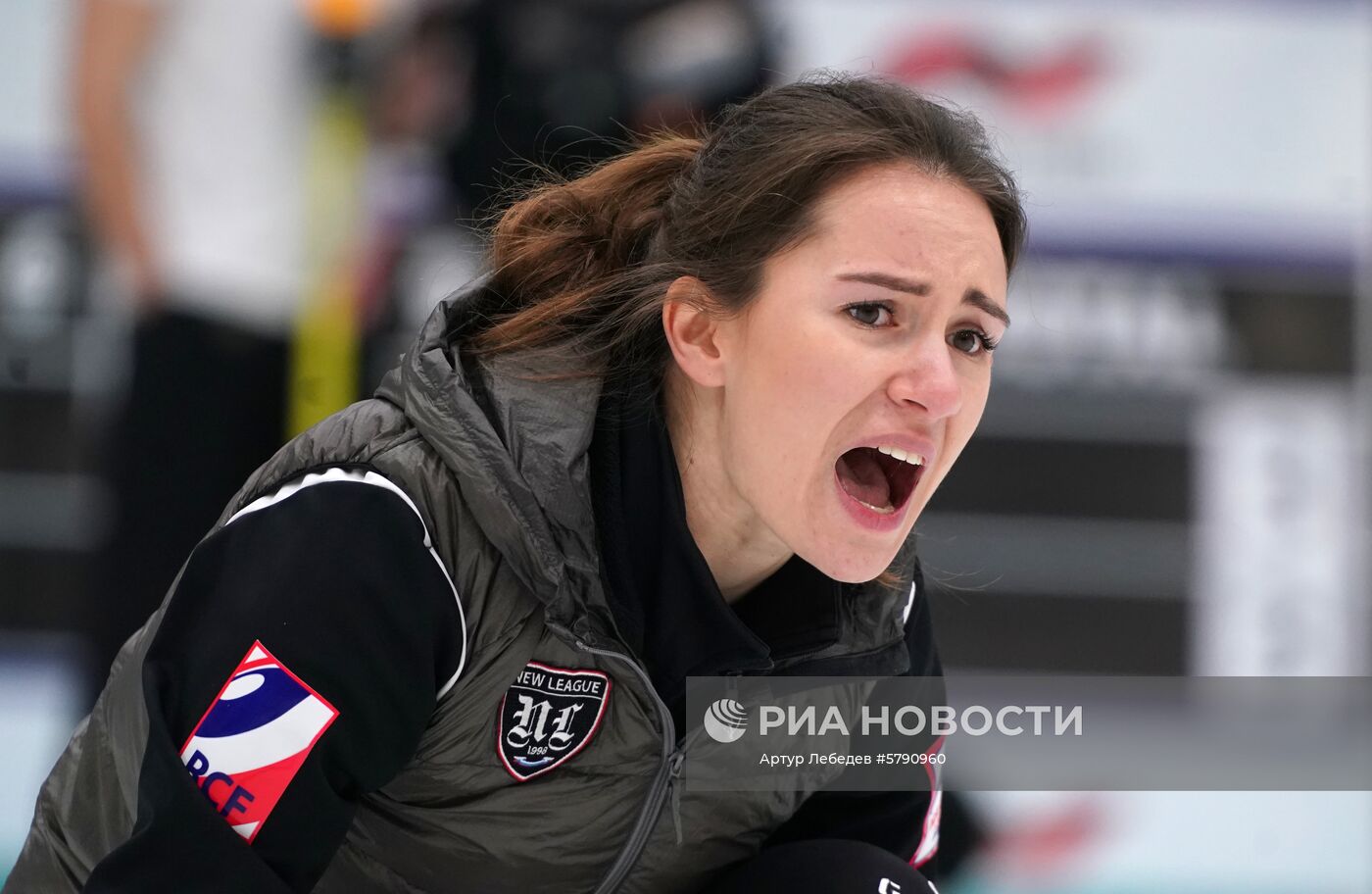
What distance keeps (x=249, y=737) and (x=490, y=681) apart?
0.24 metres

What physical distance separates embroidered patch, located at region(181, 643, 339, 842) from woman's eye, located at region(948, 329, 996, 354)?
27.4 inches

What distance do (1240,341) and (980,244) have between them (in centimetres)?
271

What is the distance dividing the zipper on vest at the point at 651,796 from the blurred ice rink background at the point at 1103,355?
220 centimetres

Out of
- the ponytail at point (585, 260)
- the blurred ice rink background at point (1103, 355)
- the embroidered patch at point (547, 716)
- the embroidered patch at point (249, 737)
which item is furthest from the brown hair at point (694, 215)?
the blurred ice rink background at point (1103, 355)

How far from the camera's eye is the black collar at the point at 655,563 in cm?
156

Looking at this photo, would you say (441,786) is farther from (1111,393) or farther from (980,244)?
(1111,393)

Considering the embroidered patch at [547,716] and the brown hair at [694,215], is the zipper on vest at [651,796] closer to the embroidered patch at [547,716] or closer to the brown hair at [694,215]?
the embroidered patch at [547,716]

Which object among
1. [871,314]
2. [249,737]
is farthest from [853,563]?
[249,737]

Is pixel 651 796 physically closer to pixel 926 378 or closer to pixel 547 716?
pixel 547 716

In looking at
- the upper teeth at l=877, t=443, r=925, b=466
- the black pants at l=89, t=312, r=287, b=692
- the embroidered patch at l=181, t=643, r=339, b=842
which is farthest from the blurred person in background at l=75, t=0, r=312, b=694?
the upper teeth at l=877, t=443, r=925, b=466

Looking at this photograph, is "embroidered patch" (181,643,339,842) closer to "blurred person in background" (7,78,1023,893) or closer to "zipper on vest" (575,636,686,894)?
"blurred person in background" (7,78,1023,893)

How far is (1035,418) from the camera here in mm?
3957

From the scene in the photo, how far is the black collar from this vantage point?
5.13 ft

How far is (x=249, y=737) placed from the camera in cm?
134
